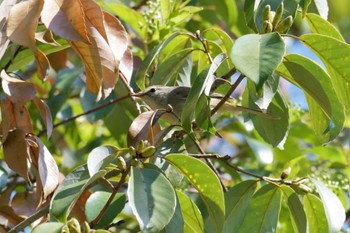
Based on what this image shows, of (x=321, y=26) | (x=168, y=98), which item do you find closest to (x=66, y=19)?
(x=321, y=26)

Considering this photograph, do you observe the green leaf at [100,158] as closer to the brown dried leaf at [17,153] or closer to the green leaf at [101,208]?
the green leaf at [101,208]

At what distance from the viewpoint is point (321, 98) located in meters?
1.90

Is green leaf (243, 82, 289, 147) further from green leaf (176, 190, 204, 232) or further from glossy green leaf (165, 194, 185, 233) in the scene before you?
glossy green leaf (165, 194, 185, 233)

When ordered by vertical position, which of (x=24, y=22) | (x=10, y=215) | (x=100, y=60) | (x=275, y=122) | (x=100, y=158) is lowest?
(x=10, y=215)

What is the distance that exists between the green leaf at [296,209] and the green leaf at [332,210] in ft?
0.21

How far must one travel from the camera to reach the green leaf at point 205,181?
1.83 meters

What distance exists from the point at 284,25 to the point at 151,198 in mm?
542

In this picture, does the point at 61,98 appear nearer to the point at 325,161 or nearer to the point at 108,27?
the point at 108,27

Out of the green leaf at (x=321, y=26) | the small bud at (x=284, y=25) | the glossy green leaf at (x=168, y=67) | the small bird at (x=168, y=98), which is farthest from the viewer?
the small bird at (x=168, y=98)

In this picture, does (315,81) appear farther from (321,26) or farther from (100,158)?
(100,158)

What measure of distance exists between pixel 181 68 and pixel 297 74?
0.65 m

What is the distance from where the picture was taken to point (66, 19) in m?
1.88

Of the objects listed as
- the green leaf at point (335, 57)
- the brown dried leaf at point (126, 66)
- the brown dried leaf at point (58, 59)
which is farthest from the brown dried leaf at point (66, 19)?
the brown dried leaf at point (58, 59)

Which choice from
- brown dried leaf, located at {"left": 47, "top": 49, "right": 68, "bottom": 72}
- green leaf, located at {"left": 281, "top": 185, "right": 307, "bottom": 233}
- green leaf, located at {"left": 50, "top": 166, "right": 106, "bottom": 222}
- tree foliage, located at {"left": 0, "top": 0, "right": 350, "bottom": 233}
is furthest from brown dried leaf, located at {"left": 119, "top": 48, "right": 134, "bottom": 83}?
brown dried leaf, located at {"left": 47, "top": 49, "right": 68, "bottom": 72}
